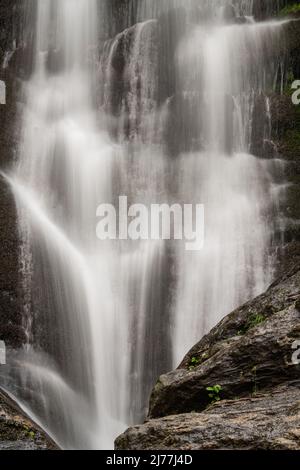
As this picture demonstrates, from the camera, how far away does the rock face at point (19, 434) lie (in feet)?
21.2

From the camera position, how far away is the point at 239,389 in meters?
6.03

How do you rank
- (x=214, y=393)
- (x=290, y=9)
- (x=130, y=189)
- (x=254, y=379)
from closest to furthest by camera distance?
(x=254, y=379), (x=214, y=393), (x=130, y=189), (x=290, y=9)

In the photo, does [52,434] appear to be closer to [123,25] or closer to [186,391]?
[186,391]

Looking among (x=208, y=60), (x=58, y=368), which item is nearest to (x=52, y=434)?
(x=58, y=368)

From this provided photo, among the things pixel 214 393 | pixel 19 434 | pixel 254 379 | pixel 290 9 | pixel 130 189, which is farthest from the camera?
pixel 290 9

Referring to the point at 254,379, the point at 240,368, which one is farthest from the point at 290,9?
the point at 254,379

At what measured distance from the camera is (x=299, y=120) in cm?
1317

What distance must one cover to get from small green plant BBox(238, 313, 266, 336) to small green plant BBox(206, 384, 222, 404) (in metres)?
0.88

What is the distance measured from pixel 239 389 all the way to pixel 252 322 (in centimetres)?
108

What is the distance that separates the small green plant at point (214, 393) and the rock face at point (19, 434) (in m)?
1.75

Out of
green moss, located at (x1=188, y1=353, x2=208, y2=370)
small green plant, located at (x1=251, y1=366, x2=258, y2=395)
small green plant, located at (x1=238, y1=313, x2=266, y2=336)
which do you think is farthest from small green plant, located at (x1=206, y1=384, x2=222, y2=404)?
small green plant, located at (x1=238, y1=313, x2=266, y2=336)

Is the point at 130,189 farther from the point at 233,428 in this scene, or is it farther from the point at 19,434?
the point at 233,428

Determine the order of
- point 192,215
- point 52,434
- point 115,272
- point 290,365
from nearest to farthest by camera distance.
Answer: point 290,365 → point 52,434 → point 115,272 → point 192,215

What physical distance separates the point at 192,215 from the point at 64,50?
598 centimetres
